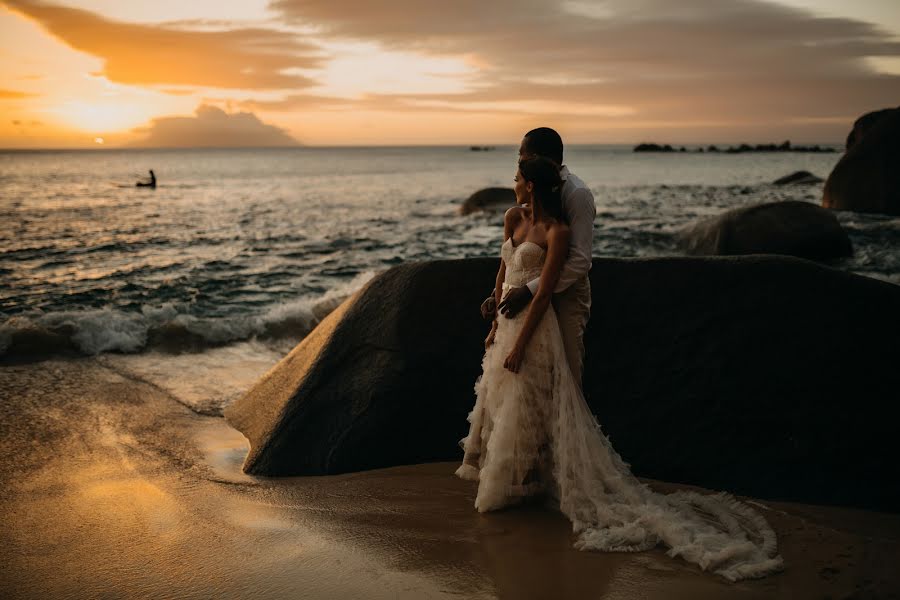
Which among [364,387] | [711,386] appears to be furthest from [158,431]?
[711,386]

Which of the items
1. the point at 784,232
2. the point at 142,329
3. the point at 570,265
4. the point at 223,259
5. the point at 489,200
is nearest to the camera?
the point at 570,265

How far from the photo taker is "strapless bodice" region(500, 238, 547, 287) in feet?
12.0

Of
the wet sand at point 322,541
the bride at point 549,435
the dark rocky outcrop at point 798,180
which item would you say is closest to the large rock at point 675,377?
the wet sand at point 322,541

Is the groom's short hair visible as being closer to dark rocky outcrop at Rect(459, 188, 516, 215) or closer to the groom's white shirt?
the groom's white shirt

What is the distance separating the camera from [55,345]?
841 centimetres

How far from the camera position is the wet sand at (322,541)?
3008 millimetres

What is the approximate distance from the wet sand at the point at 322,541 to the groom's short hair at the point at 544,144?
202cm

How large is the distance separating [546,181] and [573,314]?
796 millimetres

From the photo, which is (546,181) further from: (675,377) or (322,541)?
(322,541)

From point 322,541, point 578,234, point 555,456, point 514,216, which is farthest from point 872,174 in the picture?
point 322,541

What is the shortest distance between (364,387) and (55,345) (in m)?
5.82

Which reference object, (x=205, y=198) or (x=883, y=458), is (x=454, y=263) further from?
(x=205, y=198)

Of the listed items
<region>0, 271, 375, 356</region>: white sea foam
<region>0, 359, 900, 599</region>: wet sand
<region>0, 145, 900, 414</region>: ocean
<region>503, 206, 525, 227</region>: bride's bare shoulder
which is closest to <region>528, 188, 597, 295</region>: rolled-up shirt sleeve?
<region>503, 206, 525, 227</region>: bride's bare shoulder

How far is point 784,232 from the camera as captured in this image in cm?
1262
